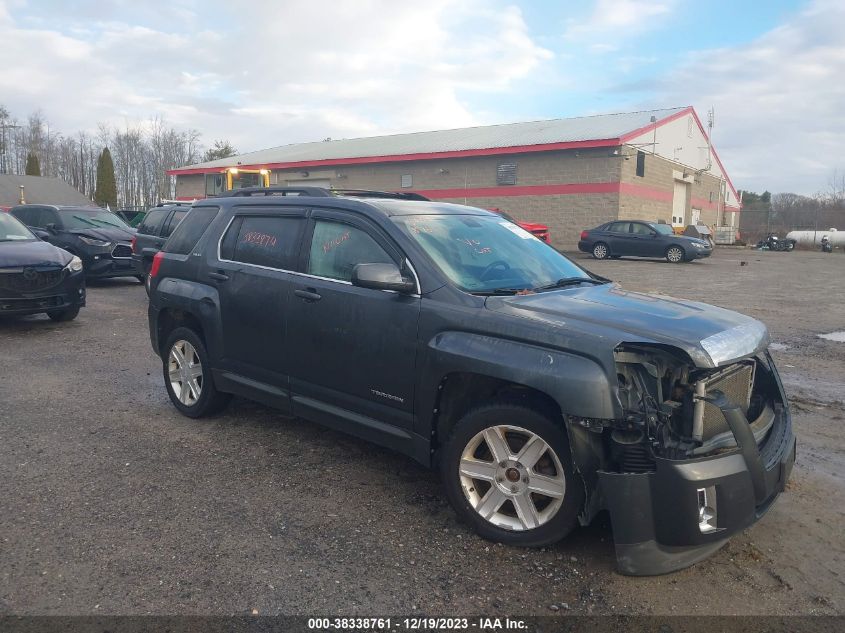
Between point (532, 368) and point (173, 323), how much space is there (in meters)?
3.70

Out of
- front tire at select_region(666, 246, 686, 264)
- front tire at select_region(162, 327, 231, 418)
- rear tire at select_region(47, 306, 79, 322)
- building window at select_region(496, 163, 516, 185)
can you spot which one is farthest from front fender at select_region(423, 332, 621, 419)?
building window at select_region(496, 163, 516, 185)

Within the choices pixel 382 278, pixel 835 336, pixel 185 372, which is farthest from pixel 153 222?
pixel 835 336

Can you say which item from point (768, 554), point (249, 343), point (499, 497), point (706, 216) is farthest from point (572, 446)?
point (706, 216)

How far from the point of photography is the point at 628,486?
302cm

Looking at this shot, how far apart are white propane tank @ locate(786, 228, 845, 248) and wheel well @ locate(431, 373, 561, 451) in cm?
3805

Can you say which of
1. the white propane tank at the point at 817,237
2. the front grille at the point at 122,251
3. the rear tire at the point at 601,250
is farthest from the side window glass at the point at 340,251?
the white propane tank at the point at 817,237

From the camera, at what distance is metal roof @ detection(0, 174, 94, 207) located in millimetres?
49281

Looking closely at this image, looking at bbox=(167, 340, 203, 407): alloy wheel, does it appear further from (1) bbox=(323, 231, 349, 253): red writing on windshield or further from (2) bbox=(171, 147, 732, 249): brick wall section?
(2) bbox=(171, 147, 732, 249): brick wall section

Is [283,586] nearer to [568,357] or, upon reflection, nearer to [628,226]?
[568,357]

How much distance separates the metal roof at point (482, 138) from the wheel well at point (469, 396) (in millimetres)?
25435

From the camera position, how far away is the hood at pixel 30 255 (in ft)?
29.3

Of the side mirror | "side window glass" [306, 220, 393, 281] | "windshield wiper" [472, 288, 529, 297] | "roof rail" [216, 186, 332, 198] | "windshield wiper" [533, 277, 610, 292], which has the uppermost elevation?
"roof rail" [216, 186, 332, 198]

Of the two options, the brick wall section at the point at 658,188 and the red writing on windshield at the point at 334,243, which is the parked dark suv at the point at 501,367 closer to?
the red writing on windshield at the point at 334,243

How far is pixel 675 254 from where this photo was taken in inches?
936
